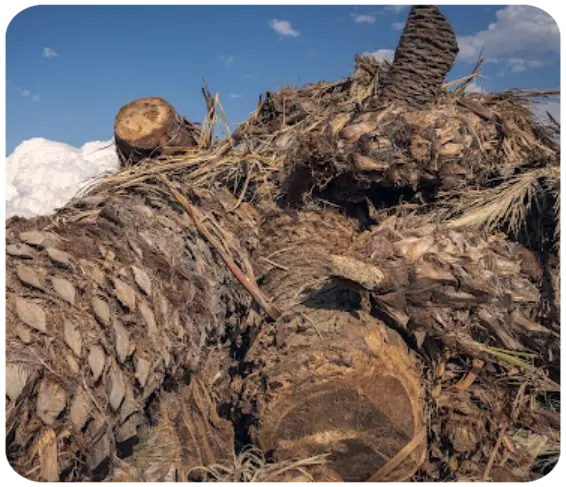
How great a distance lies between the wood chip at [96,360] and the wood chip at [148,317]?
326 millimetres

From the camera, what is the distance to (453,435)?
8.63 ft

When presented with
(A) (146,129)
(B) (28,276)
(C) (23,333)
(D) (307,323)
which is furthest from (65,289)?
(A) (146,129)

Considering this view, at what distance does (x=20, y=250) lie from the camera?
7.66 ft

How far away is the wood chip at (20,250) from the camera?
2309mm

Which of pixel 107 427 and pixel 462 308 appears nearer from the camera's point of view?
pixel 107 427

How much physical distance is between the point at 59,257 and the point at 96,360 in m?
0.46

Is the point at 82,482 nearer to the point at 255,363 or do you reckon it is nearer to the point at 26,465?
the point at 26,465

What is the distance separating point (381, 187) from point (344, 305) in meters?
1.24

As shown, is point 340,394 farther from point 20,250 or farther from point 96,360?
point 20,250

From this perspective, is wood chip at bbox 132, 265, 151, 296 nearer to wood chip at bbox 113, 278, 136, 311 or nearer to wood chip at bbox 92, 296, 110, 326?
wood chip at bbox 113, 278, 136, 311

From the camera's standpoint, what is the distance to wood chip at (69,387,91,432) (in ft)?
6.73

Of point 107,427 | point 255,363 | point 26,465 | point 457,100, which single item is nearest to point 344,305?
point 255,363

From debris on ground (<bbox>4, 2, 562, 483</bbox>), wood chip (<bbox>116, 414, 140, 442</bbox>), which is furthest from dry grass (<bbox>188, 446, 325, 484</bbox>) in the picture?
wood chip (<bbox>116, 414, 140, 442</bbox>)

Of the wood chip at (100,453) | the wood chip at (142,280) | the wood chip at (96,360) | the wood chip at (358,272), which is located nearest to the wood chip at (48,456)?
the wood chip at (100,453)
